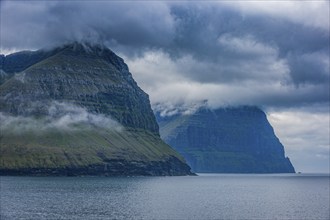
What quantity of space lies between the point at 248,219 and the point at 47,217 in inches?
2507

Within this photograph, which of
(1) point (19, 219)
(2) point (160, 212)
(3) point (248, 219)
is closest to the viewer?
(1) point (19, 219)

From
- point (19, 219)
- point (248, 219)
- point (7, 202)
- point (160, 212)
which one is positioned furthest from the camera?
point (7, 202)

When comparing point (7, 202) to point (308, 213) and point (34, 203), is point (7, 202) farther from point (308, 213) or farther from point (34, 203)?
point (308, 213)

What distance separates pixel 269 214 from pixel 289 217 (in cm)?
911

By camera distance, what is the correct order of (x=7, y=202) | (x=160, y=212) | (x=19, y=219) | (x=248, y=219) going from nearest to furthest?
(x=19, y=219)
(x=248, y=219)
(x=160, y=212)
(x=7, y=202)

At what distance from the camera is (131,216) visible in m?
160

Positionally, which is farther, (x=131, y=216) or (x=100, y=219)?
(x=131, y=216)

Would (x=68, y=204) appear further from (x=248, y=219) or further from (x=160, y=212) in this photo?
(x=248, y=219)


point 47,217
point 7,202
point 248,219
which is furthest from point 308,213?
point 7,202

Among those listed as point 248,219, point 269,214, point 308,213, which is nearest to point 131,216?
point 248,219

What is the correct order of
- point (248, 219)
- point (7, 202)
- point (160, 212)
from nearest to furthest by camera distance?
point (248, 219) < point (160, 212) < point (7, 202)

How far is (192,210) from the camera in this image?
600 ft

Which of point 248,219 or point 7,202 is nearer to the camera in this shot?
point 248,219

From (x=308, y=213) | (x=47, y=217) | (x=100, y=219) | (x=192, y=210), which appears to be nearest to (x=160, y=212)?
(x=192, y=210)
